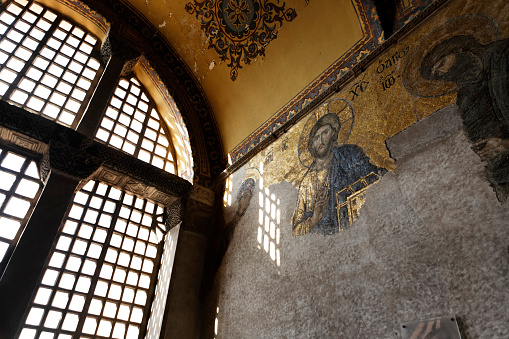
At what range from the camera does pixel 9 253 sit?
5.36m

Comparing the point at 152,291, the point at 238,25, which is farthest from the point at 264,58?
the point at 152,291

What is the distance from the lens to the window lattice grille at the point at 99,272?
550cm

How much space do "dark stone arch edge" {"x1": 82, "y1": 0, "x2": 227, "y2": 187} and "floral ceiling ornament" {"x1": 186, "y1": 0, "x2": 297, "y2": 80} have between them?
1011 millimetres

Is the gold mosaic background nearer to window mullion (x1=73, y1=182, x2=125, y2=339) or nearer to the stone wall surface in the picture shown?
the stone wall surface

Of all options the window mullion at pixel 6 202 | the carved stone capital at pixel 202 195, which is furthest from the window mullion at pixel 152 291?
the window mullion at pixel 6 202

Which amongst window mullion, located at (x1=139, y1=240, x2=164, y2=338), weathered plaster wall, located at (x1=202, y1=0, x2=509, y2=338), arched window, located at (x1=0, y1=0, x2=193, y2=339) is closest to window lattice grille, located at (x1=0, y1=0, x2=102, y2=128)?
arched window, located at (x1=0, y1=0, x2=193, y2=339)

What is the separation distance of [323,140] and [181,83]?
4169mm

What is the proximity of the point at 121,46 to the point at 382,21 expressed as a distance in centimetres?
506

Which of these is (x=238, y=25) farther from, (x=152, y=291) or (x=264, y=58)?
(x=152, y=291)

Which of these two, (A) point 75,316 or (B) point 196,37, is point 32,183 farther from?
(B) point 196,37

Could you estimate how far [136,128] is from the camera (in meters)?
7.51

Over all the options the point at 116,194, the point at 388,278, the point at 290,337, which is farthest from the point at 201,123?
the point at 388,278

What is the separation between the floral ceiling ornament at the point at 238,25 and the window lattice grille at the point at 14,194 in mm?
4041

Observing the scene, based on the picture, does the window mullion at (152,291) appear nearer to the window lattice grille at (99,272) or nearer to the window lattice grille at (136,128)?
the window lattice grille at (99,272)
